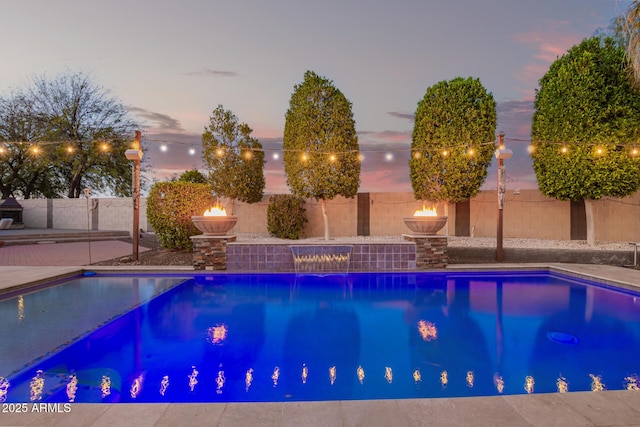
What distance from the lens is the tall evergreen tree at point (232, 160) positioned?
15133 mm

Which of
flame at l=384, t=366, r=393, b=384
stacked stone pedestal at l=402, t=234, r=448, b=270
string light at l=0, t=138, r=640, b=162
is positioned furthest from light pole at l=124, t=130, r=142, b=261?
flame at l=384, t=366, r=393, b=384

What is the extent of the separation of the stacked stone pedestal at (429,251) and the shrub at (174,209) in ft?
21.9

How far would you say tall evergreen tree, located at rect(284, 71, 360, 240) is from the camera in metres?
13.5

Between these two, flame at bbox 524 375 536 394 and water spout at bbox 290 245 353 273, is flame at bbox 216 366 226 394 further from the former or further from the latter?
water spout at bbox 290 245 353 273

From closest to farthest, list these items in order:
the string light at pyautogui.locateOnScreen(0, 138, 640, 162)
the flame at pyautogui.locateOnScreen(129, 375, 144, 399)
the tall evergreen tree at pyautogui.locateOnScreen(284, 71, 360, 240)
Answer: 1. the flame at pyautogui.locateOnScreen(129, 375, 144, 399)
2. the string light at pyautogui.locateOnScreen(0, 138, 640, 162)
3. the tall evergreen tree at pyautogui.locateOnScreen(284, 71, 360, 240)

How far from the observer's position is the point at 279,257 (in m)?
9.20

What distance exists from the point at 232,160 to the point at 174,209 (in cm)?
489

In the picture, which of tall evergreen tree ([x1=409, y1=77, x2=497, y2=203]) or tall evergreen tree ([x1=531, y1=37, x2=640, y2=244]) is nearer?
tall evergreen tree ([x1=531, y1=37, x2=640, y2=244])

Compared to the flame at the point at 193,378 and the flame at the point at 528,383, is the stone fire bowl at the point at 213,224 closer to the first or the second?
the flame at the point at 193,378

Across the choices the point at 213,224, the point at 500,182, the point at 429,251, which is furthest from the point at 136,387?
the point at 500,182

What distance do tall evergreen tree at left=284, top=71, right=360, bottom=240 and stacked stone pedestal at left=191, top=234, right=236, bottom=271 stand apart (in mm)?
5424

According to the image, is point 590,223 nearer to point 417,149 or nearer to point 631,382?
point 417,149

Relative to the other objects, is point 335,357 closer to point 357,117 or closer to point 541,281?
point 541,281

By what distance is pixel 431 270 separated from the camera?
9.17 m
